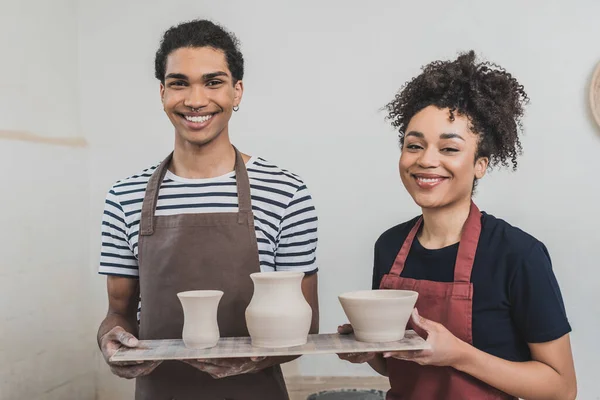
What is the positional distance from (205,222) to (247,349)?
0.42 meters

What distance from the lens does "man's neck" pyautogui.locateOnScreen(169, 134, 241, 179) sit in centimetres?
170

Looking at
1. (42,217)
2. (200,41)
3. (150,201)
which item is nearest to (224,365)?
(150,201)

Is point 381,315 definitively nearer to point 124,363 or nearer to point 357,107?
point 124,363

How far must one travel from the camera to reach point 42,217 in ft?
8.07

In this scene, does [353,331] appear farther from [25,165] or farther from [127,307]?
[25,165]

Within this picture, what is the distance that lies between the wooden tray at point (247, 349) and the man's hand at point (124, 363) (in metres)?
0.02

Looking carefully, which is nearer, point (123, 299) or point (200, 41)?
point (200, 41)

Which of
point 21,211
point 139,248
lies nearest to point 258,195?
point 139,248

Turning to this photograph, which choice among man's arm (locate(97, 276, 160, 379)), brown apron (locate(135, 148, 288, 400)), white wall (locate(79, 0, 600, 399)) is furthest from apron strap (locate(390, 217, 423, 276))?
white wall (locate(79, 0, 600, 399))

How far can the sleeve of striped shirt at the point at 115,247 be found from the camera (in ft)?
5.68

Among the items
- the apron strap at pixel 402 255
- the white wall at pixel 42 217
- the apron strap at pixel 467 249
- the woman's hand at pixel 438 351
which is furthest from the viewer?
the white wall at pixel 42 217

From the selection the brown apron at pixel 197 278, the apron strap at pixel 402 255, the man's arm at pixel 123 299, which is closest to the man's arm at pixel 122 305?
the man's arm at pixel 123 299

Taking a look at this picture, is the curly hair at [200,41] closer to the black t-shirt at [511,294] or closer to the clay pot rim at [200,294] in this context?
the clay pot rim at [200,294]

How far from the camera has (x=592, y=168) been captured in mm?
2455
